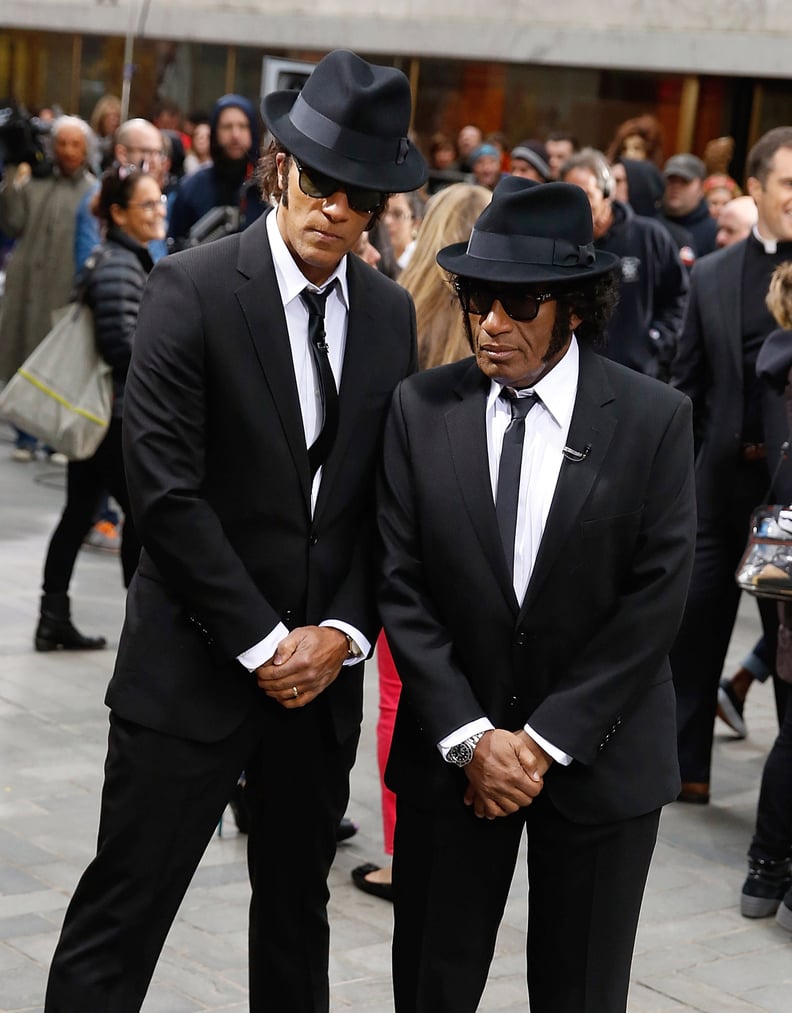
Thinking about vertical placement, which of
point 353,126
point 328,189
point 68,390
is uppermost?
point 353,126

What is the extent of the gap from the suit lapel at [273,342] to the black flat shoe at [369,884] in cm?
200

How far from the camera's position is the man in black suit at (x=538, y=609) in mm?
3182

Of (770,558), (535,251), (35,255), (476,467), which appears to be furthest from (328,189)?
(35,255)

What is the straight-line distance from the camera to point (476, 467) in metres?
3.23

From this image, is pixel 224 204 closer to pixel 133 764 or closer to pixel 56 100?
pixel 133 764

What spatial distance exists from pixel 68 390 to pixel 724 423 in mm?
2868

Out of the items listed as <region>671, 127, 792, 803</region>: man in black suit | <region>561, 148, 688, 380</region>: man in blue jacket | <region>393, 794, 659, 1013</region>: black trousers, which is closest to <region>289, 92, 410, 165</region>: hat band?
<region>393, 794, 659, 1013</region>: black trousers

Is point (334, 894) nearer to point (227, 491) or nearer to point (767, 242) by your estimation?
point (227, 491)

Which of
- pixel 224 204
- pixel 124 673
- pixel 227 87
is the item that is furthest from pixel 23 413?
pixel 227 87

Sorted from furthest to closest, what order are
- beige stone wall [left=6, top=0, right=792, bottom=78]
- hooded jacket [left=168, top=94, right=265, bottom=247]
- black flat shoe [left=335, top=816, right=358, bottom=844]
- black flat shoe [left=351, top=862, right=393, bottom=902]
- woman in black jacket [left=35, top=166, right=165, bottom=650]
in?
beige stone wall [left=6, top=0, right=792, bottom=78] < hooded jacket [left=168, top=94, right=265, bottom=247] < woman in black jacket [left=35, top=166, right=165, bottom=650] < black flat shoe [left=335, top=816, right=358, bottom=844] < black flat shoe [left=351, top=862, right=393, bottom=902]

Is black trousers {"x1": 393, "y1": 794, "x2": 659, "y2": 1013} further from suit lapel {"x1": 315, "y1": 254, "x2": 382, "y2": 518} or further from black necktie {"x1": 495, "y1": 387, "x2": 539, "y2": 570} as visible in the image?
suit lapel {"x1": 315, "y1": 254, "x2": 382, "y2": 518}

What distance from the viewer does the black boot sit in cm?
734

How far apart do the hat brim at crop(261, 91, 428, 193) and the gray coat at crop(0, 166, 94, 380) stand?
8496mm

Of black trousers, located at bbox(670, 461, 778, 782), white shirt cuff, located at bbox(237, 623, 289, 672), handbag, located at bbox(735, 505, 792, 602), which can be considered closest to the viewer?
white shirt cuff, located at bbox(237, 623, 289, 672)
